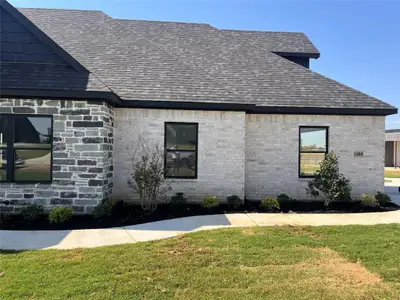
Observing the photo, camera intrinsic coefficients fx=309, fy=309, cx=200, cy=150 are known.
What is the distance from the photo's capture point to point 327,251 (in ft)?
18.0

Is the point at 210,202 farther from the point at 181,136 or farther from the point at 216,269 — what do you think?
the point at 216,269

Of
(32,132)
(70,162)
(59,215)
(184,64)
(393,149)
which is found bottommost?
(59,215)

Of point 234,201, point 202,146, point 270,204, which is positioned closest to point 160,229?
point 234,201

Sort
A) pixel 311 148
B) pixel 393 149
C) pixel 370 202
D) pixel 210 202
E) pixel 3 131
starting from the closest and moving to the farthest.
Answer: pixel 3 131
pixel 210 202
pixel 370 202
pixel 311 148
pixel 393 149

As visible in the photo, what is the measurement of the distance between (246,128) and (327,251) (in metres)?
5.55

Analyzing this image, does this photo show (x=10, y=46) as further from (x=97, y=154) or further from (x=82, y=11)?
(x=82, y=11)

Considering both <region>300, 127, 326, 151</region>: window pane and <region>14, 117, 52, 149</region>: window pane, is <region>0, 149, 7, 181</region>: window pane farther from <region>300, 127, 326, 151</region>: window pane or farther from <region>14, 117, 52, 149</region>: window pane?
<region>300, 127, 326, 151</region>: window pane

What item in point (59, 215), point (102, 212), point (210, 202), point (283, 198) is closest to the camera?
point (59, 215)

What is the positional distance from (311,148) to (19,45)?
941cm

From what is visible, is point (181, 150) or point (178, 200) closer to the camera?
point (178, 200)

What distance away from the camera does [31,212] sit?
7363 mm

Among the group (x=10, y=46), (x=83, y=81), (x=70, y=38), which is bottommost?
(x=83, y=81)

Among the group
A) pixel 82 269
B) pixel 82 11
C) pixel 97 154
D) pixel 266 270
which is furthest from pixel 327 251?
pixel 82 11

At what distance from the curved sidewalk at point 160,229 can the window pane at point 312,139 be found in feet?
9.10
